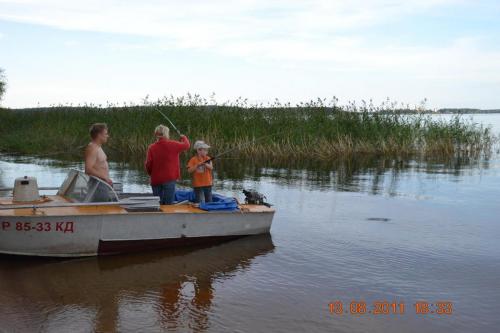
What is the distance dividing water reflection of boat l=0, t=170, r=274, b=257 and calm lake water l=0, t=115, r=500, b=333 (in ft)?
0.60

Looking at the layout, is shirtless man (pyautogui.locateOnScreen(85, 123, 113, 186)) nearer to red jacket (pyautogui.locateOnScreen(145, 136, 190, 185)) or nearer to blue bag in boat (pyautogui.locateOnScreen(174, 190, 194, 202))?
red jacket (pyautogui.locateOnScreen(145, 136, 190, 185))

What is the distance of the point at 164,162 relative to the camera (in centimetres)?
825

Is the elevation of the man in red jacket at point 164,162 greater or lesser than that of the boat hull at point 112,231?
greater

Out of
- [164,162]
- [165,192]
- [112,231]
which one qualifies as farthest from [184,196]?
[112,231]

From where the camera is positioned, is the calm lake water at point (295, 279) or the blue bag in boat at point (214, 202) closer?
the calm lake water at point (295, 279)

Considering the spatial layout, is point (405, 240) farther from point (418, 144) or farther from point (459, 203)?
point (418, 144)

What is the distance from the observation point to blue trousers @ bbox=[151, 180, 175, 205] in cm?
834

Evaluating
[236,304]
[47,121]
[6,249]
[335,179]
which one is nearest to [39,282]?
[6,249]

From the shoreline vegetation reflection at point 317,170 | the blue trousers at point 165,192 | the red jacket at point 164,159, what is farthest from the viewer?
the shoreline vegetation reflection at point 317,170

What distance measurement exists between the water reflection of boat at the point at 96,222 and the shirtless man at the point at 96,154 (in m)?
0.13

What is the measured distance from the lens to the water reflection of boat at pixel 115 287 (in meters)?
5.40
